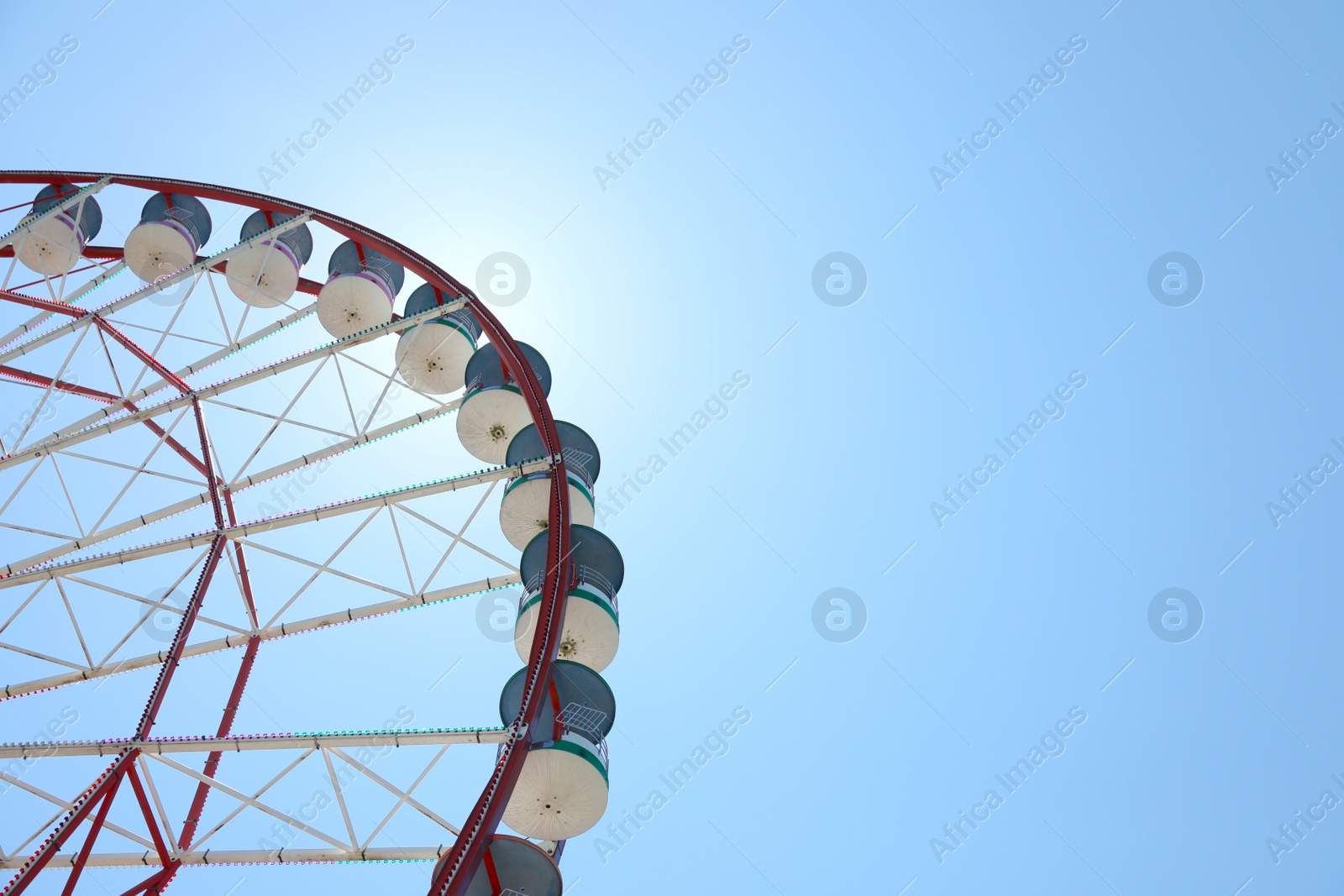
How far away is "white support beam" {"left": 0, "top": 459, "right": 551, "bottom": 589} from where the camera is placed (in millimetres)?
11992

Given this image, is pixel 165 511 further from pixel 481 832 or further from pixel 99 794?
pixel 481 832

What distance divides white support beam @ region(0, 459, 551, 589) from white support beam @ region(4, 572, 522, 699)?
1.26 meters

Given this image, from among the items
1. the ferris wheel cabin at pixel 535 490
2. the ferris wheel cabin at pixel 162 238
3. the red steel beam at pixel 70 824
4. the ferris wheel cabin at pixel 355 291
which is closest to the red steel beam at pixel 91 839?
the red steel beam at pixel 70 824

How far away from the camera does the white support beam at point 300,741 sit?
916cm

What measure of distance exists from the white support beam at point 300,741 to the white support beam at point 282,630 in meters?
2.12

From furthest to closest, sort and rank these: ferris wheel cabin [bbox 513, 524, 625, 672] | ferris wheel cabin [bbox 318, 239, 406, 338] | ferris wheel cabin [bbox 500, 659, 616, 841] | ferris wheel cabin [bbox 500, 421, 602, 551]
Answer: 1. ferris wheel cabin [bbox 318, 239, 406, 338]
2. ferris wheel cabin [bbox 500, 421, 602, 551]
3. ferris wheel cabin [bbox 513, 524, 625, 672]
4. ferris wheel cabin [bbox 500, 659, 616, 841]

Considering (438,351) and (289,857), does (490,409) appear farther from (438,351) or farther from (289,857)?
(289,857)

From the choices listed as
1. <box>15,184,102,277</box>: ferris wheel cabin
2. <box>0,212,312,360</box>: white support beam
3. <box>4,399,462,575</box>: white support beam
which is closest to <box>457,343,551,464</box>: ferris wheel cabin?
<box>4,399,462,575</box>: white support beam

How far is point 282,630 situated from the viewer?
12.5 meters

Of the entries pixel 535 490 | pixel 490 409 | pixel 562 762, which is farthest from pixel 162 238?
pixel 562 762

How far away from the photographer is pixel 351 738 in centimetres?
929

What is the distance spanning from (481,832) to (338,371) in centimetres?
830

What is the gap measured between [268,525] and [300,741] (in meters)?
3.73

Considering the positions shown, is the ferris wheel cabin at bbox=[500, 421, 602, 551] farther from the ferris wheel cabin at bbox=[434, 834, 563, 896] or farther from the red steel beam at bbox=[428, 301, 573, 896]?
the ferris wheel cabin at bbox=[434, 834, 563, 896]
